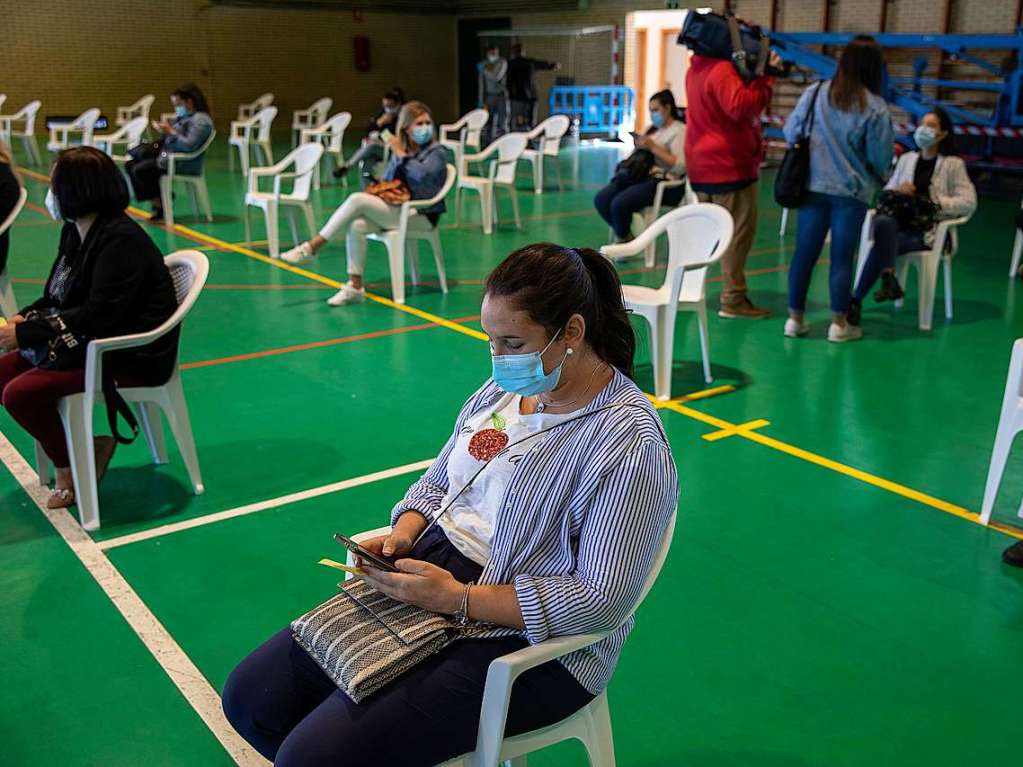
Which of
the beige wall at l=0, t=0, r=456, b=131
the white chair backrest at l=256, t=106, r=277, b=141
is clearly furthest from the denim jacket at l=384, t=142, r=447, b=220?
the beige wall at l=0, t=0, r=456, b=131

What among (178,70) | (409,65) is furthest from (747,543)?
(409,65)

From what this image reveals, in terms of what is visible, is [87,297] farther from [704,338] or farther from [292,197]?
[292,197]

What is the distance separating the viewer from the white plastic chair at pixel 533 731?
164 cm

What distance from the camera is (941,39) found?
39.2ft

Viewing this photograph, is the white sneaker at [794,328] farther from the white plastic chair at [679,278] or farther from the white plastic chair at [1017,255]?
the white plastic chair at [1017,255]

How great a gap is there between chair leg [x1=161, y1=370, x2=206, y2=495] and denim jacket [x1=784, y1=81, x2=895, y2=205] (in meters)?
3.47

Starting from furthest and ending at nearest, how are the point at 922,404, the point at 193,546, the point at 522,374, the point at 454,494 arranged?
1. the point at 922,404
2. the point at 193,546
3. the point at 454,494
4. the point at 522,374

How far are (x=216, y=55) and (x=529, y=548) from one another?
1936 centimetres

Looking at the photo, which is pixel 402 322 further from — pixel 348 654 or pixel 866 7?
pixel 866 7

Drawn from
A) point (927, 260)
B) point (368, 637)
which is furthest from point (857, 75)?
point (368, 637)

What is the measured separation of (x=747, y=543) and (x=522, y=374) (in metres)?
1.78

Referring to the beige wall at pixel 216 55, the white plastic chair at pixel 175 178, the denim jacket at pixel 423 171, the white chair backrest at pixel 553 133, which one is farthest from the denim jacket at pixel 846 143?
the beige wall at pixel 216 55

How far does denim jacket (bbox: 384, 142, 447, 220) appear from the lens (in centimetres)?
653

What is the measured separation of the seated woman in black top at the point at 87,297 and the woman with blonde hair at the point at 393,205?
9.92ft
